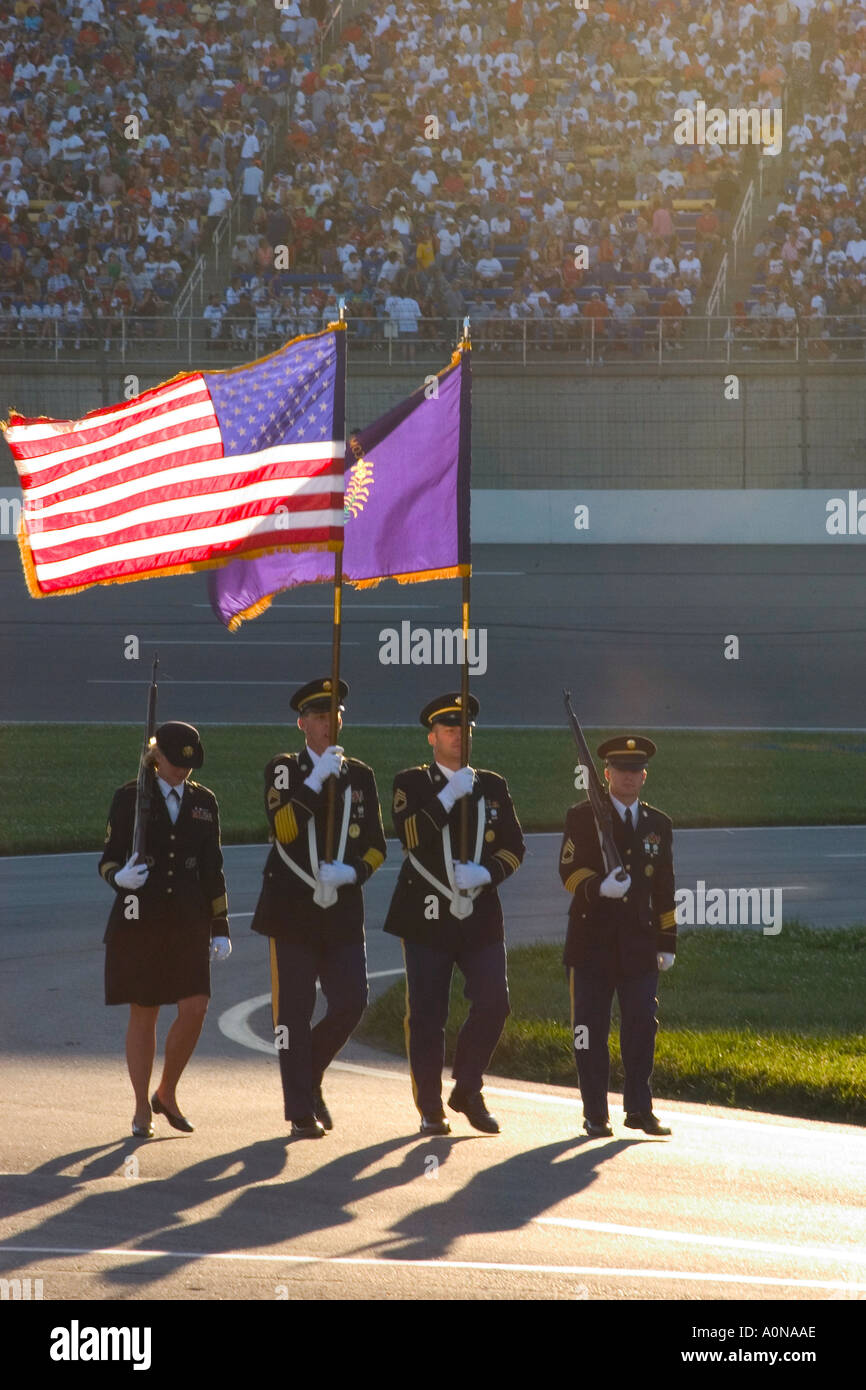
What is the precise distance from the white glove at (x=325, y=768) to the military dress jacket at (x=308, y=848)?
0.12 ft

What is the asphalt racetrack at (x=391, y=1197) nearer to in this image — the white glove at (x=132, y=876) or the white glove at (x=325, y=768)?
the white glove at (x=132, y=876)

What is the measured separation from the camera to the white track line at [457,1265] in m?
4.93

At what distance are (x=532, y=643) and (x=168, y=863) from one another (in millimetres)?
15154

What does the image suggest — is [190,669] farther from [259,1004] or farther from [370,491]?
[370,491]

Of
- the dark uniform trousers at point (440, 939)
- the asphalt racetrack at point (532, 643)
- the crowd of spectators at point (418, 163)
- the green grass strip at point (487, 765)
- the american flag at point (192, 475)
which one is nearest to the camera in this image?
the dark uniform trousers at point (440, 939)

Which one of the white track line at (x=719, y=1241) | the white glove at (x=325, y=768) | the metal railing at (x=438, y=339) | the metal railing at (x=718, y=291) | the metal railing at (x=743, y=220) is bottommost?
the white track line at (x=719, y=1241)

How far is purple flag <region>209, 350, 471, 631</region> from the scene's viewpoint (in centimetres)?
765

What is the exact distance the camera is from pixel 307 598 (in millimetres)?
25875

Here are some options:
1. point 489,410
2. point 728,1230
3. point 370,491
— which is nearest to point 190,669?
point 489,410

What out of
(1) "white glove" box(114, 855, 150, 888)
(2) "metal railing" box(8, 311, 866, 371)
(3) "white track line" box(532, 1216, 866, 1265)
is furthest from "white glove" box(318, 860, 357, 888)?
(2) "metal railing" box(8, 311, 866, 371)

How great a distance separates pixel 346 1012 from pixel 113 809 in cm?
121

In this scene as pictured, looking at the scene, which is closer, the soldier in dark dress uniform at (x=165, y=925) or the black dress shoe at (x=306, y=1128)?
the black dress shoe at (x=306, y=1128)

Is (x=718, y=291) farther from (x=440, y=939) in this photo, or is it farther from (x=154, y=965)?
(x=154, y=965)

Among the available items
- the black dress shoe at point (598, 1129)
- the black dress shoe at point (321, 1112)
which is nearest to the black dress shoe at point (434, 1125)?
the black dress shoe at point (321, 1112)
